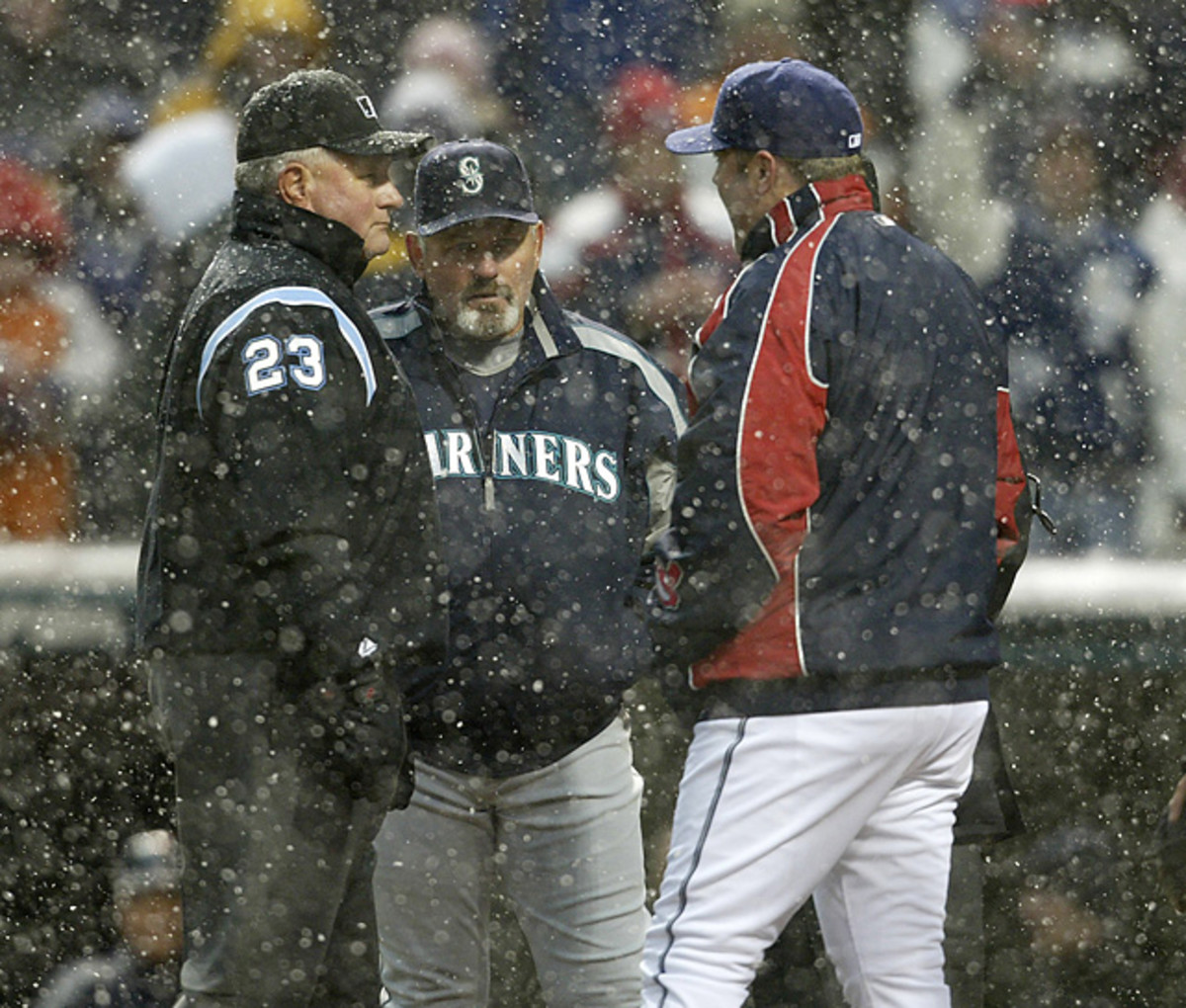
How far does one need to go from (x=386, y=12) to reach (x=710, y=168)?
3.43 ft

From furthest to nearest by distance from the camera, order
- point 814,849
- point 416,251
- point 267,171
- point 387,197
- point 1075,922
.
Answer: point 1075,922, point 416,251, point 387,197, point 267,171, point 814,849

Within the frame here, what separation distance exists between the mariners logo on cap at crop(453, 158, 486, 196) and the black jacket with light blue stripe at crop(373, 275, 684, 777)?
0.25 meters

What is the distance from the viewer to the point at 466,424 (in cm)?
343

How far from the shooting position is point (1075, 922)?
174 inches

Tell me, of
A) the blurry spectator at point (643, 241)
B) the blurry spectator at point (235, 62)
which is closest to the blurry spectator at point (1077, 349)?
the blurry spectator at point (643, 241)

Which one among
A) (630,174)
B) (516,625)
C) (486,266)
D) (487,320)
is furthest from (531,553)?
(630,174)

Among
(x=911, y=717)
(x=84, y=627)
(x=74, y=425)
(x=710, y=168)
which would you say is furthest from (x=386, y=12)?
(x=911, y=717)

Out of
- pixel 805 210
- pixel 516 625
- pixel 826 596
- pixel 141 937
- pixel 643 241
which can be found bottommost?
pixel 141 937

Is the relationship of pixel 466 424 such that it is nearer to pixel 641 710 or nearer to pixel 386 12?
pixel 641 710

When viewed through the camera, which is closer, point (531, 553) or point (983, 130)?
point (531, 553)

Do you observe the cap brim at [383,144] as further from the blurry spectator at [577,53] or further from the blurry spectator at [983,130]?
the blurry spectator at [983,130]

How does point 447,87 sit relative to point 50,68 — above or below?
below

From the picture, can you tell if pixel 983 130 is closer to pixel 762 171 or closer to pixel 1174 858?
pixel 762 171

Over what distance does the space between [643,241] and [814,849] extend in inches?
105
